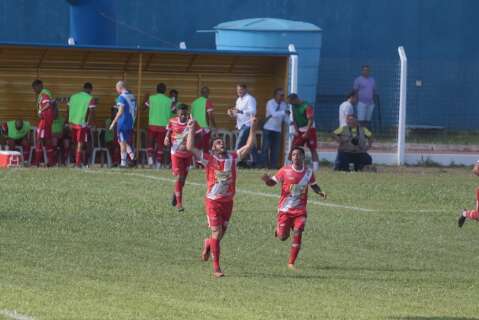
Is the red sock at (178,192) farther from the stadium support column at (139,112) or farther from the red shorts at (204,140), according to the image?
the stadium support column at (139,112)

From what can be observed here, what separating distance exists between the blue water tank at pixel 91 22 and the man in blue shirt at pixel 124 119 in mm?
4380

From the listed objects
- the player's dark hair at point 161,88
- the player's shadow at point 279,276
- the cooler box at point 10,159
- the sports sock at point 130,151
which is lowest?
the player's shadow at point 279,276

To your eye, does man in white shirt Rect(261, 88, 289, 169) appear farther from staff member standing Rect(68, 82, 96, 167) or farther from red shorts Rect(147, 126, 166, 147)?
staff member standing Rect(68, 82, 96, 167)

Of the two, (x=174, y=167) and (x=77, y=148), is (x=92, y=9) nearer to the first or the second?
(x=77, y=148)

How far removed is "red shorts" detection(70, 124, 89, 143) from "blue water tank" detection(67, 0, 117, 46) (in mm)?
4486

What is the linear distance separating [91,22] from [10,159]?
6090mm

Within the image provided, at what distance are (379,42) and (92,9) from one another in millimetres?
11022

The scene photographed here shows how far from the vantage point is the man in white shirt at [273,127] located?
31.7m

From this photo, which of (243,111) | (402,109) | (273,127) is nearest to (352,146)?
(273,127)

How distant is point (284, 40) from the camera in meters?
37.0

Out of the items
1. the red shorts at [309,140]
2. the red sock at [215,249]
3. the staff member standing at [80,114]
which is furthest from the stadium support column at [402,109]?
the red sock at [215,249]

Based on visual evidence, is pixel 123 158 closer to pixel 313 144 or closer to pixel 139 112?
pixel 139 112

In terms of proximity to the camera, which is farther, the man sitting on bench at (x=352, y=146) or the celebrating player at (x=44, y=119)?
the man sitting on bench at (x=352, y=146)

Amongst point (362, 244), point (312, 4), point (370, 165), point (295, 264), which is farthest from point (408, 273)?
point (312, 4)
